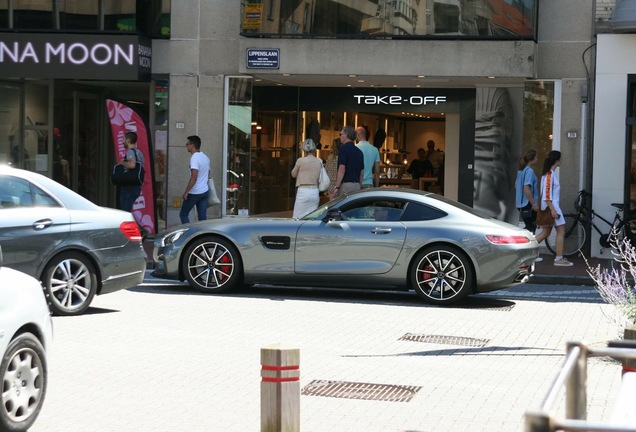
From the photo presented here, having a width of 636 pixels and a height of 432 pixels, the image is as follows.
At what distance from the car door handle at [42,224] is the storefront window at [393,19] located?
10864mm

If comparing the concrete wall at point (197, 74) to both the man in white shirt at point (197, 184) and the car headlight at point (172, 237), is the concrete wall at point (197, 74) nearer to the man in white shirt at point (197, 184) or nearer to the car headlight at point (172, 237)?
the man in white shirt at point (197, 184)

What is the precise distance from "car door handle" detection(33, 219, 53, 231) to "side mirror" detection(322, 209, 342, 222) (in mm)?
3874

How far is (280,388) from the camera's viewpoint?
617 centimetres

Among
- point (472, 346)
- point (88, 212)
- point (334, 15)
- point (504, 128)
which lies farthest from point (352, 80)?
point (472, 346)

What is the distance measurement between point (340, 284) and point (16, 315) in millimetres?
8004

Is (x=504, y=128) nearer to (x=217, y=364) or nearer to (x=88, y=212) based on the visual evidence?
(x=88, y=212)

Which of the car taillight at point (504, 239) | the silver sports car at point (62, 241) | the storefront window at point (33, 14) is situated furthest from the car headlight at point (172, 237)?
the storefront window at point (33, 14)

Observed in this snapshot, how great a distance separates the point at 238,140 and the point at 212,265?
890 centimetres

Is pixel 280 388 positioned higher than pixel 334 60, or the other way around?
pixel 334 60

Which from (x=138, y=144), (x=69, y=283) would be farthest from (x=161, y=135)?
(x=69, y=283)

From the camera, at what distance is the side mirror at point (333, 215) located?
14.7 metres

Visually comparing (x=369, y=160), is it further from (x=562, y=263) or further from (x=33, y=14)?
(x=33, y=14)

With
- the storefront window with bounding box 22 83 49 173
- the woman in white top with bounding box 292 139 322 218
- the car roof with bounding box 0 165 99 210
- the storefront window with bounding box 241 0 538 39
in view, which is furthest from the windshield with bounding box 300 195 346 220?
the storefront window with bounding box 22 83 49 173

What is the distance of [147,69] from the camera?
23203 mm
